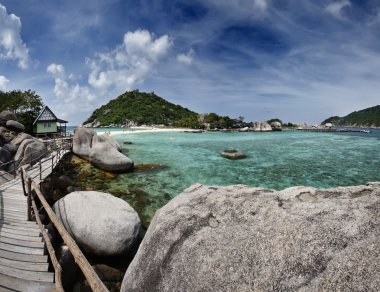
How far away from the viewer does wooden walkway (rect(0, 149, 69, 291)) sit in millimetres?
5555

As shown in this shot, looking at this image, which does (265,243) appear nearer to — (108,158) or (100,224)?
(100,224)

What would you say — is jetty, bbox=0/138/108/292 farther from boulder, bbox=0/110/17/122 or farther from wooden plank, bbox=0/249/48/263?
boulder, bbox=0/110/17/122

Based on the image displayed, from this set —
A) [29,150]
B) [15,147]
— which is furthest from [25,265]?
[15,147]

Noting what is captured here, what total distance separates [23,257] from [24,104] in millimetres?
42251

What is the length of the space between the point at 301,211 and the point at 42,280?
5.75 meters

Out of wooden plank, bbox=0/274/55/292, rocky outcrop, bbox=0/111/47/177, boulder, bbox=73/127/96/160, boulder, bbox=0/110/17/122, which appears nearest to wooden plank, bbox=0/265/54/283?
wooden plank, bbox=0/274/55/292

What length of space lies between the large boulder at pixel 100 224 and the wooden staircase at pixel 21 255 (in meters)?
1.13

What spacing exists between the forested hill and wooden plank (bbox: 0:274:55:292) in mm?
130941

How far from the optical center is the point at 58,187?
52.4 feet

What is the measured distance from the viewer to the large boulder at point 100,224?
8164mm

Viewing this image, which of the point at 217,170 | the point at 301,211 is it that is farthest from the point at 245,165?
the point at 301,211

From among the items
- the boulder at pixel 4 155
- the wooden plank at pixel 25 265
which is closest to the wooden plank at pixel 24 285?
the wooden plank at pixel 25 265

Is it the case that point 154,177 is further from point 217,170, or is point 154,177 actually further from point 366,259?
point 366,259

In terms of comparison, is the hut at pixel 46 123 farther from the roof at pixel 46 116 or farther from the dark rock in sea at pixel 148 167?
the dark rock in sea at pixel 148 167
